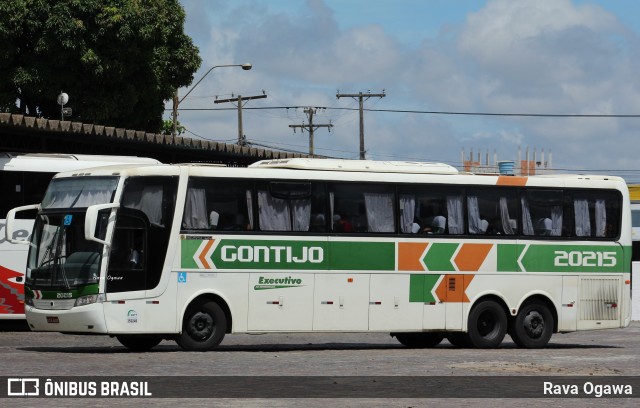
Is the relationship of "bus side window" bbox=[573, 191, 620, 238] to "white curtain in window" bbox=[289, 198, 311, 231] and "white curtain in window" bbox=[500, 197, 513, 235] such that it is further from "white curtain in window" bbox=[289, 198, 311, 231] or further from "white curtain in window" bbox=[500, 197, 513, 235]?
"white curtain in window" bbox=[289, 198, 311, 231]

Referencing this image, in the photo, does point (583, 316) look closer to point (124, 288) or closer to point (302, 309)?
point (302, 309)

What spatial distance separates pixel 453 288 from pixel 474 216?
1.45 metres

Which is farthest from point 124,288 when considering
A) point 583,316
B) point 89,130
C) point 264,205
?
point 89,130

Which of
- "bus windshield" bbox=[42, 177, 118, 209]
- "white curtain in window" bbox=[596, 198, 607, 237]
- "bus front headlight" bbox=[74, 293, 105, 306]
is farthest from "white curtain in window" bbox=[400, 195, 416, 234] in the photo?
"bus front headlight" bbox=[74, 293, 105, 306]

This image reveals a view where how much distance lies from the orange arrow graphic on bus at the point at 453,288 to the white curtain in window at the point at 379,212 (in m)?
1.55

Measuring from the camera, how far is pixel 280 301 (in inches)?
945

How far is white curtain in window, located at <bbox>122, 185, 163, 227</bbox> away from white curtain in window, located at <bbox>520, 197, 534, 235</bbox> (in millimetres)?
7494

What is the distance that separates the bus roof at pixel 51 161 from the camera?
2853 cm

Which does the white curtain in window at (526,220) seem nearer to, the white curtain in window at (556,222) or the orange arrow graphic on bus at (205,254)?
the white curtain in window at (556,222)

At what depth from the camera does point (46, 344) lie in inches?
1013

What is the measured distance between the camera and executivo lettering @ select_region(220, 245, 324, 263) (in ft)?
77.5

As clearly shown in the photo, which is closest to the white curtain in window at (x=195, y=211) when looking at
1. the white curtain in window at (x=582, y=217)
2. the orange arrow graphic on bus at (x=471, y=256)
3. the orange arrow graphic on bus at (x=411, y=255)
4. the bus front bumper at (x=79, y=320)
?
the bus front bumper at (x=79, y=320)

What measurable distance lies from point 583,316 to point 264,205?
23.8 feet

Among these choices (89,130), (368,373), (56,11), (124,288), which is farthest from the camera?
(56,11)
